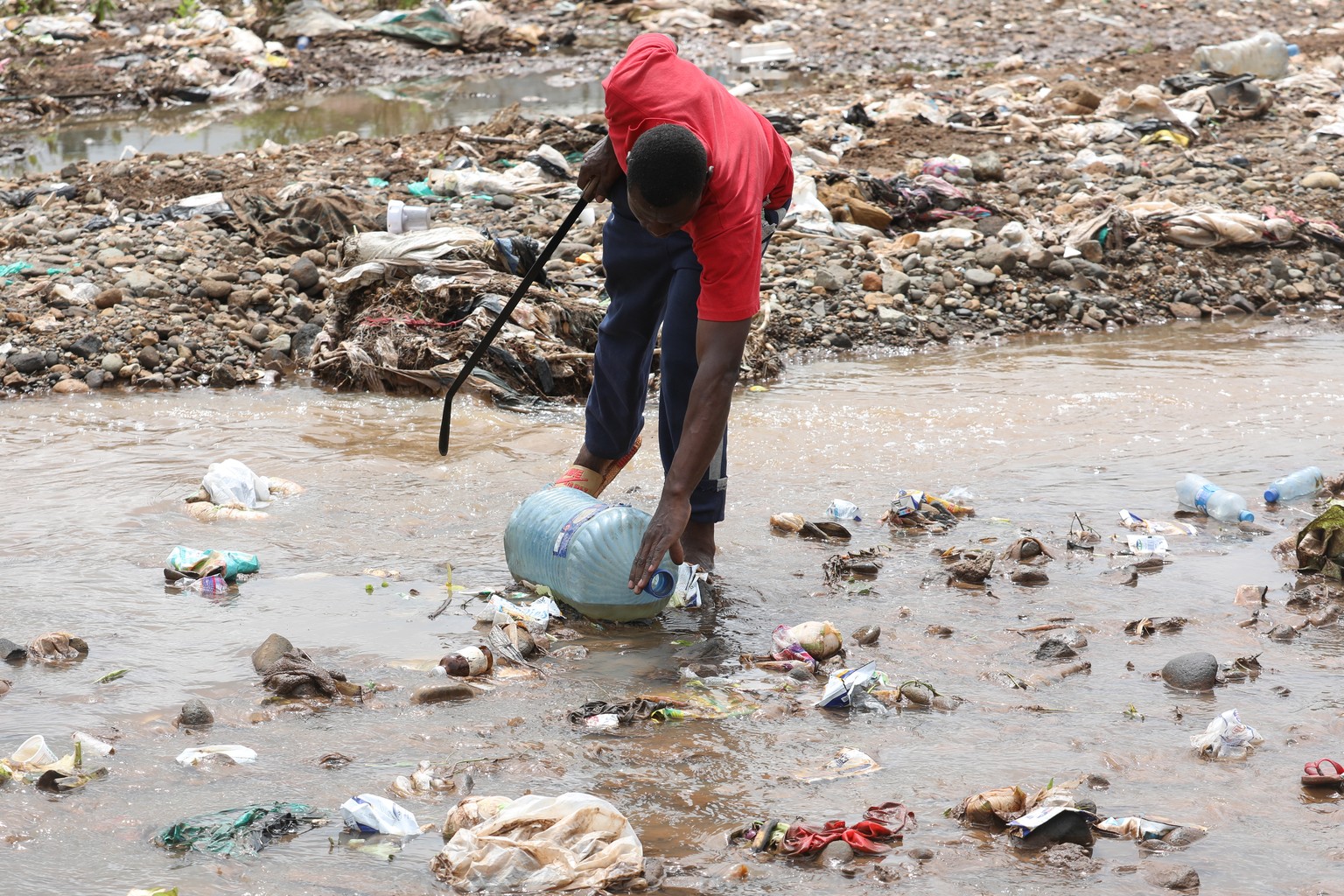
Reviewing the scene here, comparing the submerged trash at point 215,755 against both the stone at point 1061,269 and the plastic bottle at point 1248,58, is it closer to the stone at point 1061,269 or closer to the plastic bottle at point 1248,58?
the stone at point 1061,269

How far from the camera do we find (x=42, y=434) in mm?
4875

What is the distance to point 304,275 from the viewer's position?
625 cm

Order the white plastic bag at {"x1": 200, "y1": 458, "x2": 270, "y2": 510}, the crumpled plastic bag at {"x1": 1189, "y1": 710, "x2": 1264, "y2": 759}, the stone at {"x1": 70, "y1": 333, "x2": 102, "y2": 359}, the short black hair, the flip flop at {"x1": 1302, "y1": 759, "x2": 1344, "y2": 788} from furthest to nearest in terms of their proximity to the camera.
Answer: the stone at {"x1": 70, "y1": 333, "x2": 102, "y2": 359}
the white plastic bag at {"x1": 200, "y1": 458, "x2": 270, "y2": 510}
the short black hair
the crumpled plastic bag at {"x1": 1189, "y1": 710, "x2": 1264, "y2": 759}
the flip flop at {"x1": 1302, "y1": 759, "x2": 1344, "y2": 788}

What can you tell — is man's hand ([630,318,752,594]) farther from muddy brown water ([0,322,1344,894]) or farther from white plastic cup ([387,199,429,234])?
white plastic cup ([387,199,429,234])

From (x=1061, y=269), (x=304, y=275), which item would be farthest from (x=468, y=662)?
(x=1061, y=269)

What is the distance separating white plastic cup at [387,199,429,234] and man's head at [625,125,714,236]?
3.86 meters

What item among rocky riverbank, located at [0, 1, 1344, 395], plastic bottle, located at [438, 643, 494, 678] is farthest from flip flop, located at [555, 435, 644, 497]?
rocky riverbank, located at [0, 1, 1344, 395]

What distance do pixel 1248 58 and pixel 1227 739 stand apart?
35.5 ft

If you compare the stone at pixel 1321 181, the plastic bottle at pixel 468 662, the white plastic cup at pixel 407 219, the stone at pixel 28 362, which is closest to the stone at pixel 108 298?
the stone at pixel 28 362

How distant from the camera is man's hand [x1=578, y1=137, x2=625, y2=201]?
126 inches

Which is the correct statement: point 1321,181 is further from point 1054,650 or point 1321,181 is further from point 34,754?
point 34,754

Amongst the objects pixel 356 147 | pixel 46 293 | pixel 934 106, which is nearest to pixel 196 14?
pixel 356 147

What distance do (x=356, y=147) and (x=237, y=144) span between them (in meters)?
1.98

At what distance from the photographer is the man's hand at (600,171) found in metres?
3.21
